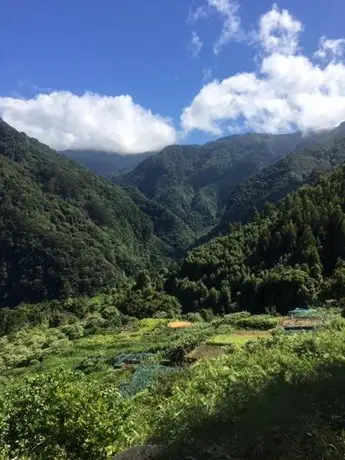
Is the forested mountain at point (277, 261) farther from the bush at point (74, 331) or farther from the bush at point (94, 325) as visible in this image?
the bush at point (74, 331)

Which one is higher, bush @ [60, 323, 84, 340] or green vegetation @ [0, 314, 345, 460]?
green vegetation @ [0, 314, 345, 460]

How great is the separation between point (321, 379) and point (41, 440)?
6.43m

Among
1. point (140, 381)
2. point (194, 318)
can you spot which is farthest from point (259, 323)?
point (194, 318)

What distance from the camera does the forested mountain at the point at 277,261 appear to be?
7844 cm

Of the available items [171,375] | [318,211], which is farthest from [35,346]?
[318,211]

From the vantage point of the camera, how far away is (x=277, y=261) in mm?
91688

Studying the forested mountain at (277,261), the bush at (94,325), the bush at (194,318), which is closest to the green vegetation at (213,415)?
the forested mountain at (277,261)

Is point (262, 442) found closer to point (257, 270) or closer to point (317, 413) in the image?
→ point (317, 413)

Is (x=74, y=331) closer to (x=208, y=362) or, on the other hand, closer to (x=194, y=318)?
(x=194, y=318)

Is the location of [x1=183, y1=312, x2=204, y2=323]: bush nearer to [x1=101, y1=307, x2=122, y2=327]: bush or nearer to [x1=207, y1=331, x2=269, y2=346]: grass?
[x1=101, y1=307, x2=122, y2=327]: bush

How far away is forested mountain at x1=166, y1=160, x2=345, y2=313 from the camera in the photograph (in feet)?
257

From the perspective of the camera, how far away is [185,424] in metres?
11.2

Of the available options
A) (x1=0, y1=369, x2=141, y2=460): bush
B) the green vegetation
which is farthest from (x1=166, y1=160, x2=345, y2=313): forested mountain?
(x1=0, y1=369, x2=141, y2=460): bush

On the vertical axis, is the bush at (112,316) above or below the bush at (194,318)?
below
